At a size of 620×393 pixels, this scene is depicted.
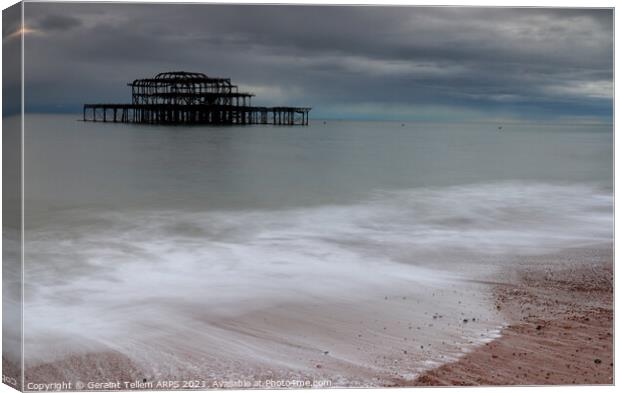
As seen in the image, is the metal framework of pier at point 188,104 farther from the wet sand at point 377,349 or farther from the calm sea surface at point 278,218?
the wet sand at point 377,349

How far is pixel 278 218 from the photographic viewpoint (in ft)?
17.6

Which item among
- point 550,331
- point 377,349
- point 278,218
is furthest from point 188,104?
point 550,331

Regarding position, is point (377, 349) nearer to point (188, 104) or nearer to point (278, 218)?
point (278, 218)

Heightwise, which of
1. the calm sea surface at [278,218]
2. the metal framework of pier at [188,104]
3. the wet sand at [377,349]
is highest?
the metal framework of pier at [188,104]

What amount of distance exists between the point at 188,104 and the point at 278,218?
1.01m

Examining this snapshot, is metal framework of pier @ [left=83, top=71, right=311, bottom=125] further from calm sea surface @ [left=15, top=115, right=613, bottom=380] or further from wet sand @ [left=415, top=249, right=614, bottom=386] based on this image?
wet sand @ [left=415, top=249, right=614, bottom=386]

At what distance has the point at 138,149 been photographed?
540cm

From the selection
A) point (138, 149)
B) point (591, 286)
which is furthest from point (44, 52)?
point (591, 286)

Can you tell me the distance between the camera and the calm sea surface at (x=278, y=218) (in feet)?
15.6

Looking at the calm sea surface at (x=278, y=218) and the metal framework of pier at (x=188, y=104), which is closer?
the calm sea surface at (x=278, y=218)

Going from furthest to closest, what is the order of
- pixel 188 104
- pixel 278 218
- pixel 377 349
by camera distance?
1. pixel 188 104
2. pixel 278 218
3. pixel 377 349

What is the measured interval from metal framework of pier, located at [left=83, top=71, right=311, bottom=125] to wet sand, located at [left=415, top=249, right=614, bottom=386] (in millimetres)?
1776

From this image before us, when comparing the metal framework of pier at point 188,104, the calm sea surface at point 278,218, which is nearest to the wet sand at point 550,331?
the calm sea surface at point 278,218

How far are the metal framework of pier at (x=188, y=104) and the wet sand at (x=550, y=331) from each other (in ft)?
5.83
